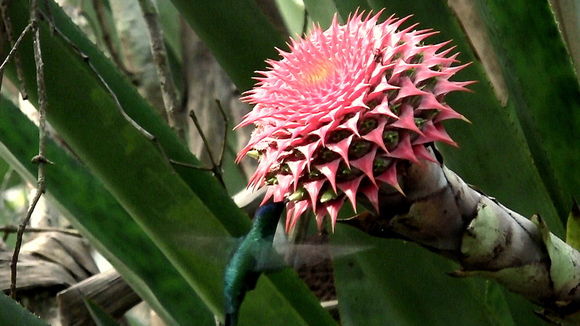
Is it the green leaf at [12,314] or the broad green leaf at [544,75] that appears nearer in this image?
the green leaf at [12,314]

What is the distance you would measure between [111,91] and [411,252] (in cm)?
32

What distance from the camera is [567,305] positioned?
1.93 feet

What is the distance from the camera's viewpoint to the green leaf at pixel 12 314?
584 mm

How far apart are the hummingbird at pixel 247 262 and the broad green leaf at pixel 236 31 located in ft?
0.76

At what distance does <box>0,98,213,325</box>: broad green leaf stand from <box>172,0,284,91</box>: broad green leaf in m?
0.19

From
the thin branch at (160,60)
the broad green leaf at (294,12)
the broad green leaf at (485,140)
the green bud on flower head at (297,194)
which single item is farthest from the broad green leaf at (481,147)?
the broad green leaf at (294,12)

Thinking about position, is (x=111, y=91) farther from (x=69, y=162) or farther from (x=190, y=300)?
(x=190, y=300)

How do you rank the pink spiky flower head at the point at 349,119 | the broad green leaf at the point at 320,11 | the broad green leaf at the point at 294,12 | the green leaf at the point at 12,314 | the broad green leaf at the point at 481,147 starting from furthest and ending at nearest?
the broad green leaf at the point at 294,12 → the broad green leaf at the point at 320,11 → the broad green leaf at the point at 481,147 → the green leaf at the point at 12,314 → the pink spiky flower head at the point at 349,119

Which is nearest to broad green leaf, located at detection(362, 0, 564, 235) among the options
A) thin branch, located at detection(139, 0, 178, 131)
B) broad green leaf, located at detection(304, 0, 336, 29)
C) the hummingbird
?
broad green leaf, located at detection(304, 0, 336, 29)

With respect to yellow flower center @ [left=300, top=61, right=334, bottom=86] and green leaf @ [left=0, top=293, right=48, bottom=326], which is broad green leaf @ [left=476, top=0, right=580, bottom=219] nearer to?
yellow flower center @ [left=300, top=61, right=334, bottom=86]

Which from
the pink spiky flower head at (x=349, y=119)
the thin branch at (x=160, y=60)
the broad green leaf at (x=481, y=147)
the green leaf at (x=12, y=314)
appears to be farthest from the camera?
the thin branch at (x=160, y=60)

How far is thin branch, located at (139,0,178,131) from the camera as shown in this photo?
1367 millimetres

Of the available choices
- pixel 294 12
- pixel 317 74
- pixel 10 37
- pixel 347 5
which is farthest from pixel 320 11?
pixel 294 12

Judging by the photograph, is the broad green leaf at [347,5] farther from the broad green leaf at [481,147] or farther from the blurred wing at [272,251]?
the blurred wing at [272,251]
